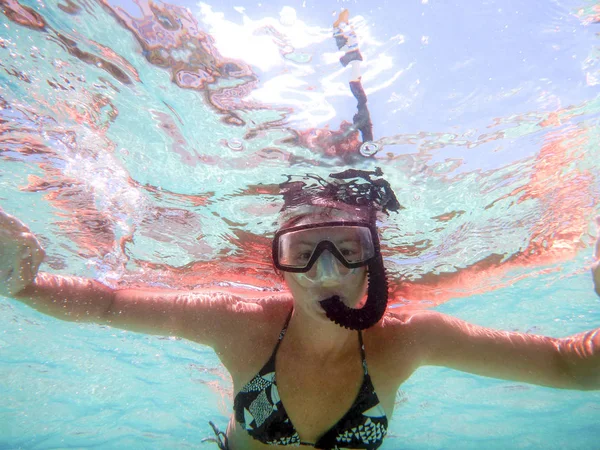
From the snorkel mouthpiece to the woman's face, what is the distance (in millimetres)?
216

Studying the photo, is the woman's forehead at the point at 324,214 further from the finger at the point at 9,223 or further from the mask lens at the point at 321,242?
the finger at the point at 9,223

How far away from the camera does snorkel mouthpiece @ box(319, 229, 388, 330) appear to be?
3287 millimetres

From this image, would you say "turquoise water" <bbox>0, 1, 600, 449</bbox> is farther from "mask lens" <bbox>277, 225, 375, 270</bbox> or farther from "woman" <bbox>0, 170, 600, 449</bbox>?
"woman" <bbox>0, 170, 600, 449</bbox>

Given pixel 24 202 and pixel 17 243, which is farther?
pixel 24 202

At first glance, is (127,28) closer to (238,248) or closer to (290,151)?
(290,151)

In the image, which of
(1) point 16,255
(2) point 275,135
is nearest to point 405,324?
(2) point 275,135

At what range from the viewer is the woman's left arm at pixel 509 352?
3.52m

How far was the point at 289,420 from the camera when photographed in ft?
14.2

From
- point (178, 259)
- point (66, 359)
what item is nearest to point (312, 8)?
point (178, 259)

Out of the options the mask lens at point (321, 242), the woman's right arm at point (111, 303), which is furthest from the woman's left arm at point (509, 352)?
the woman's right arm at point (111, 303)

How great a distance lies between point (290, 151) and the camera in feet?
17.7

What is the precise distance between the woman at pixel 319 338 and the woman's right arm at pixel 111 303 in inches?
0.6

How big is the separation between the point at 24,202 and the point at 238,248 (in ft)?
16.2

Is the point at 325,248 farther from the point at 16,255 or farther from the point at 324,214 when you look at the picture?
the point at 16,255
